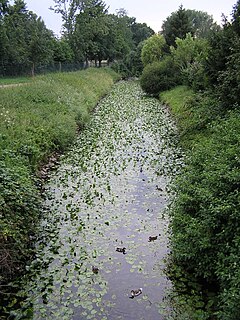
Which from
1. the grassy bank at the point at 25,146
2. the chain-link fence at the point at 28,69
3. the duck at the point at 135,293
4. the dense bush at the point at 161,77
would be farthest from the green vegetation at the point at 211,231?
the chain-link fence at the point at 28,69

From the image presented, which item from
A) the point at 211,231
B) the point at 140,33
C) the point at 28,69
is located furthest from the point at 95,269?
the point at 140,33

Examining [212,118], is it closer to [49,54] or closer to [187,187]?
[187,187]

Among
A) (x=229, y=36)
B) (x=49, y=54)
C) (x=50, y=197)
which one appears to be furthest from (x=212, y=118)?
(x=49, y=54)

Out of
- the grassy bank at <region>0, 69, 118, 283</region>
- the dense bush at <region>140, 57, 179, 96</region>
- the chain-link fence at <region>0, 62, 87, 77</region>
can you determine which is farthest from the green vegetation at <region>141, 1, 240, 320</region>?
the chain-link fence at <region>0, 62, 87, 77</region>

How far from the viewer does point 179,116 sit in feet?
62.1

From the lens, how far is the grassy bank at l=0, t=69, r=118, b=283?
6547 mm

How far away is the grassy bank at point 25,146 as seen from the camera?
655 centimetres

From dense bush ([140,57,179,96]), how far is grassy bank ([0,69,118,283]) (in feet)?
33.0

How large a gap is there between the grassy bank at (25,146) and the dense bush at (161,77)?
396 inches

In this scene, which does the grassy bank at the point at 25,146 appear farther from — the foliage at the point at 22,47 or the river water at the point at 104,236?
the foliage at the point at 22,47

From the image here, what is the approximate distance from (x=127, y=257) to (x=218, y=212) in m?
2.28

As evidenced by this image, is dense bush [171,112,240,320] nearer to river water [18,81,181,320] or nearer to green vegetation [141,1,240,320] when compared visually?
green vegetation [141,1,240,320]

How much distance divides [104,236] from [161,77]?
997 inches

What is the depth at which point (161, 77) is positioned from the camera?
31.1m
